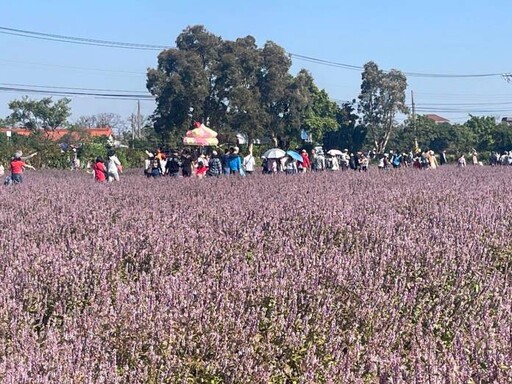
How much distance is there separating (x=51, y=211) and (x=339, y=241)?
2994 mm

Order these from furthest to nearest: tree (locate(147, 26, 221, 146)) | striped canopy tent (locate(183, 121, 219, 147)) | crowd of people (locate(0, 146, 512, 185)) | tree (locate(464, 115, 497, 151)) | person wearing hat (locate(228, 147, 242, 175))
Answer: tree (locate(464, 115, 497, 151)), tree (locate(147, 26, 221, 146)), striped canopy tent (locate(183, 121, 219, 147)), person wearing hat (locate(228, 147, 242, 175)), crowd of people (locate(0, 146, 512, 185))

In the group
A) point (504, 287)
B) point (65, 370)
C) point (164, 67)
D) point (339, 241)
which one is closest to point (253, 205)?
point (339, 241)

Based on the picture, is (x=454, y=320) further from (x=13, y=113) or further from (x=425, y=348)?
(x=13, y=113)

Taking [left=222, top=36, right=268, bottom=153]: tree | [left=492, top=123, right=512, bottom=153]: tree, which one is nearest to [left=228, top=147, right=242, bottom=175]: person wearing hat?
[left=222, top=36, right=268, bottom=153]: tree

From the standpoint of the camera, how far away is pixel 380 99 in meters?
61.8

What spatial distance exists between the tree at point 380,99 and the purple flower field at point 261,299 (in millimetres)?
55950

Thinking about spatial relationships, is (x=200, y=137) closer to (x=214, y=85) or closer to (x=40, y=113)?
(x=214, y=85)

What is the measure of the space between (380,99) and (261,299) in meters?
59.8

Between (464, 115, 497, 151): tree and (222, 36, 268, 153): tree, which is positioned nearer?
(222, 36, 268, 153): tree

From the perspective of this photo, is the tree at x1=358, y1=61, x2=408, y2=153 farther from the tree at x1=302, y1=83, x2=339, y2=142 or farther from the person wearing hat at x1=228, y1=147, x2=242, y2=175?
the person wearing hat at x1=228, y1=147, x2=242, y2=175

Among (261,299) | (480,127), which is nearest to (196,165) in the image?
(261,299)

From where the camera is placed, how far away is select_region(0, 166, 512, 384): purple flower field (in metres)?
2.60

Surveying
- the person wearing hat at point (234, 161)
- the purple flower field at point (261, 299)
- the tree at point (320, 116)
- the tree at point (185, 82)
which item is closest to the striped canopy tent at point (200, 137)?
the tree at point (185, 82)

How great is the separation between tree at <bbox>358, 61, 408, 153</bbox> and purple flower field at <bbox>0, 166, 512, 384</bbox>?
55.9 metres
